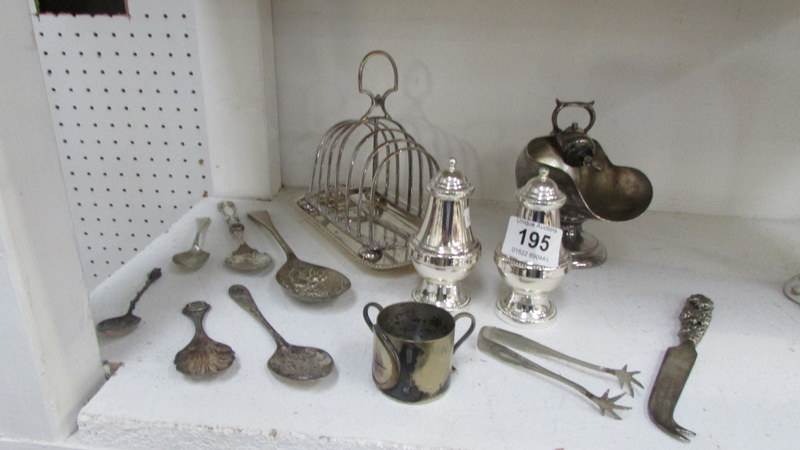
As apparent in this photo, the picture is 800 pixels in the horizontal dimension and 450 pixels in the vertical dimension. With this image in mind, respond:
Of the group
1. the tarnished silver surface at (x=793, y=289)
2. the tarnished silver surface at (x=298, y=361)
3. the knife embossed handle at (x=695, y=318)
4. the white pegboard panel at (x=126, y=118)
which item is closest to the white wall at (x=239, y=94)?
the white pegboard panel at (x=126, y=118)

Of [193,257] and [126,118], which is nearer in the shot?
[193,257]

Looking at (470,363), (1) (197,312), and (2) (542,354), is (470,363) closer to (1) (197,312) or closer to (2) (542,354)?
(2) (542,354)

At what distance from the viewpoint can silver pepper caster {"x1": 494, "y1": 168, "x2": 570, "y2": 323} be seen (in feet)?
2.17

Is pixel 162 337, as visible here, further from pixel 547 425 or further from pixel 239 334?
Answer: pixel 547 425

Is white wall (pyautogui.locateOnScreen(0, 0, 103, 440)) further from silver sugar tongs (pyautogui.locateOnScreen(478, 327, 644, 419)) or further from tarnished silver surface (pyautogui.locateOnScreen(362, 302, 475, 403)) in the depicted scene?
silver sugar tongs (pyautogui.locateOnScreen(478, 327, 644, 419))

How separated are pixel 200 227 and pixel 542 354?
552mm

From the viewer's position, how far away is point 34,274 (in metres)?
0.49

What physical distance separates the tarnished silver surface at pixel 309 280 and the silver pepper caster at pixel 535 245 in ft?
0.68

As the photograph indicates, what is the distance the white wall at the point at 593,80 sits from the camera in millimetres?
936

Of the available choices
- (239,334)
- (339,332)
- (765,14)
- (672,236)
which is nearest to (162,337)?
(239,334)

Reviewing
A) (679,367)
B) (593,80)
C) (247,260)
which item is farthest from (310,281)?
(593,80)

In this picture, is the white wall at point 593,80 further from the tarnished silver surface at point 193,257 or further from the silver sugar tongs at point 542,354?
the silver sugar tongs at point 542,354

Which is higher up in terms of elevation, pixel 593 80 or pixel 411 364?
pixel 593 80

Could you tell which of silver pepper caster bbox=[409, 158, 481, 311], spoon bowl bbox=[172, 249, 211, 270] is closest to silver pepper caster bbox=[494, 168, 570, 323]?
silver pepper caster bbox=[409, 158, 481, 311]
